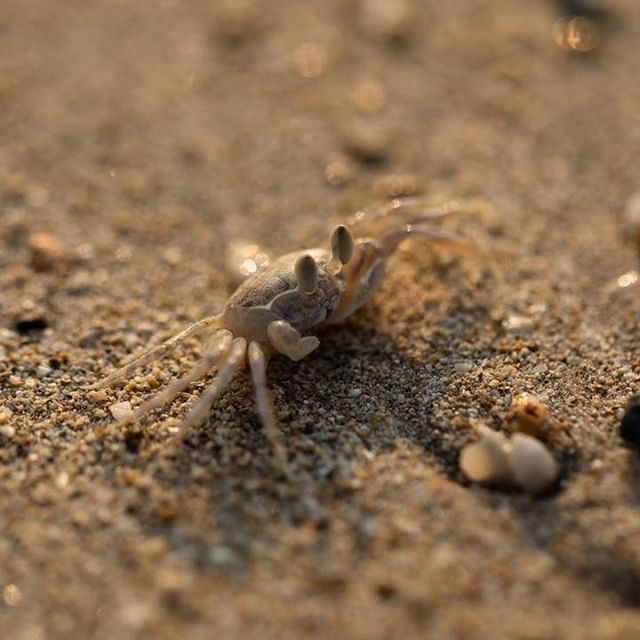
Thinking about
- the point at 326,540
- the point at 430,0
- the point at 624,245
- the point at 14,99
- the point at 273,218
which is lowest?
the point at 624,245

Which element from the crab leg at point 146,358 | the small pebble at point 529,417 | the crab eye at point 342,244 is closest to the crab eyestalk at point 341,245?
the crab eye at point 342,244

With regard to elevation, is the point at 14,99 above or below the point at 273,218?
above

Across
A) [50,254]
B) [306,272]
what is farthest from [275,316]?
[50,254]

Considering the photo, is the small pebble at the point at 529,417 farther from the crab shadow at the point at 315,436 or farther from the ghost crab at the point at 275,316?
the ghost crab at the point at 275,316

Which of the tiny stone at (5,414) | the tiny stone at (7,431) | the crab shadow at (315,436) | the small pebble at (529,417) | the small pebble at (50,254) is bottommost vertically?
the small pebble at (529,417)

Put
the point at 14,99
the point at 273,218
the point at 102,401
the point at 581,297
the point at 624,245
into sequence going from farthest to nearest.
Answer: the point at 14,99 → the point at 273,218 → the point at 624,245 → the point at 581,297 → the point at 102,401

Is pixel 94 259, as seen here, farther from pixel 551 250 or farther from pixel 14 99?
pixel 551 250

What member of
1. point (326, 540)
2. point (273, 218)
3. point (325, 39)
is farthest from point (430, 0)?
point (326, 540)
